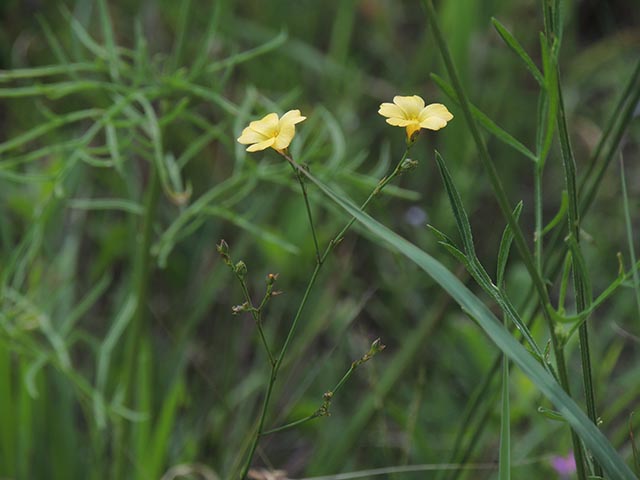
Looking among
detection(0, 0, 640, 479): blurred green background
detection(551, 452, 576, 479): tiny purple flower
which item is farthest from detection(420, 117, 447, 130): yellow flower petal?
detection(551, 452, 576, 479): tiny purple flower

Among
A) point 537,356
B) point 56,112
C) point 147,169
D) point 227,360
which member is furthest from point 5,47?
point 537,356

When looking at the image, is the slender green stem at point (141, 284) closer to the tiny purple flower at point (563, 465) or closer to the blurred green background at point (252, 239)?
the blurred green background at point (252, 239)

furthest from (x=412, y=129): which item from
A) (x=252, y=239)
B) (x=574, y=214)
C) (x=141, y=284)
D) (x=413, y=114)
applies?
(x=252, y=239)

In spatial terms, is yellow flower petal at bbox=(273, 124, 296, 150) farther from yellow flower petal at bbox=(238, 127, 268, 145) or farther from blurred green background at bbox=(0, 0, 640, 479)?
blurred green background at bbox=(0, 0, 640, 479)

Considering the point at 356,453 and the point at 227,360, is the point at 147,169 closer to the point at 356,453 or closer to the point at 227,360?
the point at 227,360

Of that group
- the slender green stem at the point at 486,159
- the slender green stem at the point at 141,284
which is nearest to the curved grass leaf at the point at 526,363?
the slender green stem at the point at 486,159
